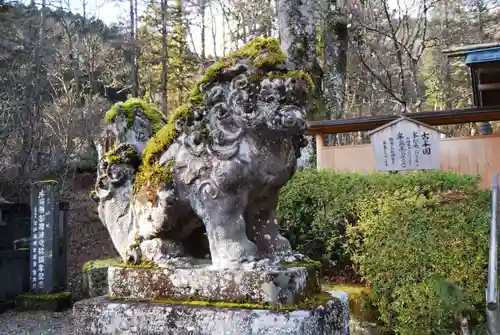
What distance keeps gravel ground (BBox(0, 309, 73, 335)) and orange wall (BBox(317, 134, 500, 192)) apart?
477 centimetres

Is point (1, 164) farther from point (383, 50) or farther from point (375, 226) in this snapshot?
point (383, 50)

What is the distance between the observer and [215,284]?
210 centimetres

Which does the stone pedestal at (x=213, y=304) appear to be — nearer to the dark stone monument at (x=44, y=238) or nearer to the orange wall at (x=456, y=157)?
the dark stone monument at (x=44, y=238)

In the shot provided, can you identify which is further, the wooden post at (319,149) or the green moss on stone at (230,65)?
the wooden post at (319,149)

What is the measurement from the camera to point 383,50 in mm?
16750

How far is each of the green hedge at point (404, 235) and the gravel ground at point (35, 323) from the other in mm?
3311

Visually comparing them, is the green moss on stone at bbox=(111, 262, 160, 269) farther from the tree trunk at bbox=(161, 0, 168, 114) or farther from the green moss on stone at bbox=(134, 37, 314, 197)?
the tree trunk at bbox=(161, 0, 168, 114)

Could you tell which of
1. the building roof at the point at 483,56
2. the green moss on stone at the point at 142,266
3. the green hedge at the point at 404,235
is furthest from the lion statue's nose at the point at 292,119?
the building roof at the point at 483,56

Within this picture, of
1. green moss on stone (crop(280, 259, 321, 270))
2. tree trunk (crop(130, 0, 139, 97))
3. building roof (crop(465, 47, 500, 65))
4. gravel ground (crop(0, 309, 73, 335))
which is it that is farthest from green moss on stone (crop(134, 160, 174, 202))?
tree trunk (crop(130, 0, 139, 97))

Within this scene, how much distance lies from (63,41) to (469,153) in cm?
1317

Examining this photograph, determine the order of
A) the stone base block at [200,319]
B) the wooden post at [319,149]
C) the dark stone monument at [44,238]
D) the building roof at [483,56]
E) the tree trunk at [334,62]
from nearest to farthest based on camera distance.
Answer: the stone base block at [200,319] → the building roof at [483,56] → the dark stone monument at [44,238] → the wooden post at [319,149] → the tree trunk at [334,62]

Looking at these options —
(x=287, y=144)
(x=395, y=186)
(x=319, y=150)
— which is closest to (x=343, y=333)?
(x=287, y=144)

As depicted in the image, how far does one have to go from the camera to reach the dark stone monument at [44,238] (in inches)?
304

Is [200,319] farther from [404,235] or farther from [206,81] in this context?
[404,235]
